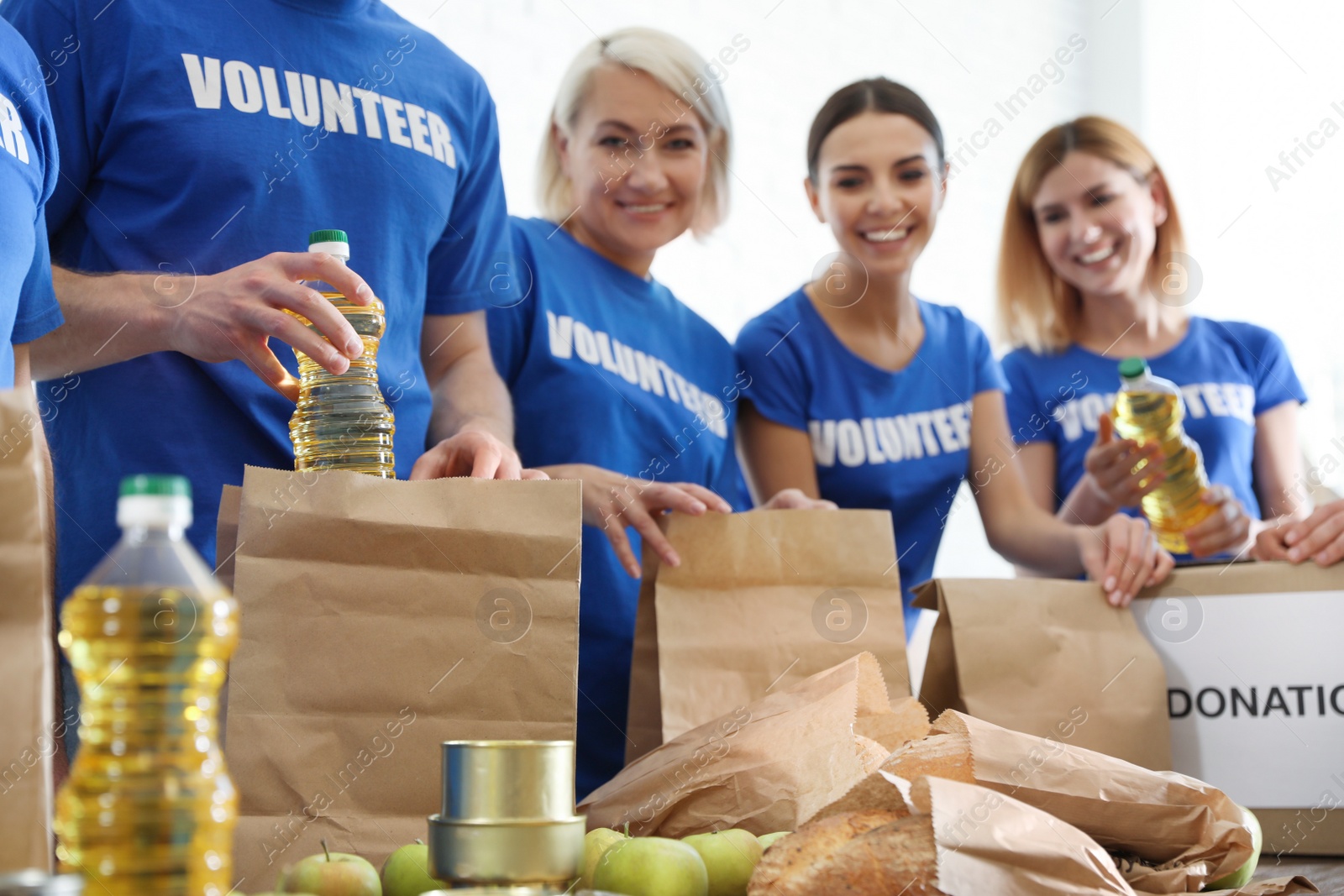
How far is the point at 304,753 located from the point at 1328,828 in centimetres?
96

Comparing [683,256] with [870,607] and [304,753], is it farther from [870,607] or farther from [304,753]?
[304,753]

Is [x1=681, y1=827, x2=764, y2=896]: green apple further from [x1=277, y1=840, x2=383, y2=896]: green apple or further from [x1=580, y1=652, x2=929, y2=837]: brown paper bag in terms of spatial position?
[x1=277, y1=840, x2=383, y2=896]: green apple

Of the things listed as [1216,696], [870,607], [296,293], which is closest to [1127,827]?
[870,607]

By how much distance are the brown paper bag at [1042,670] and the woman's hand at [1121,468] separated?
0.36 metres

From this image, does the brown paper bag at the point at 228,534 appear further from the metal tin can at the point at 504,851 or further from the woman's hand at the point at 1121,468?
the woman's hand at the point at 1121,468

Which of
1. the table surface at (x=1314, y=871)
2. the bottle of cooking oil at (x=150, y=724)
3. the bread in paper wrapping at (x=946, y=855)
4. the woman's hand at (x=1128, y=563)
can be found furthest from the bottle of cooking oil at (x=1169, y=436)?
the bottle of cooking oil at (x=150, y=724)

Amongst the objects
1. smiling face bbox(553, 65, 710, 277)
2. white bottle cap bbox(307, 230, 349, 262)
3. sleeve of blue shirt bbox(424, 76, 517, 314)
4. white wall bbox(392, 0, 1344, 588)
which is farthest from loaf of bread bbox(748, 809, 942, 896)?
white wall bbox(392, 0, 1344, 588)

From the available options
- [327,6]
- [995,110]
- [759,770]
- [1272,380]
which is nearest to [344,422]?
[759,770]

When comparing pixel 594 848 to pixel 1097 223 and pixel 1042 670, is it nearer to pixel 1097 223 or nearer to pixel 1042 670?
pixel 1042 670

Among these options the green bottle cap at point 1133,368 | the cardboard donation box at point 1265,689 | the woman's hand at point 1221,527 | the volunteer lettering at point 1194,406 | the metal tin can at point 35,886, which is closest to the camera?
the metal tin can at point 35,886

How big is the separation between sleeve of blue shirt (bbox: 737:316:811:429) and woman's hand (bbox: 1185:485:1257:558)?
0.52m

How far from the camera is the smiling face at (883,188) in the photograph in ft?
5.41

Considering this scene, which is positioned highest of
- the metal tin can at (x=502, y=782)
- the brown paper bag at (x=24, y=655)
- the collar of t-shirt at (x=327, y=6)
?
the collar of t-shirt at (x=327, y=6)

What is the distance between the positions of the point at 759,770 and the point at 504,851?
302 mm
